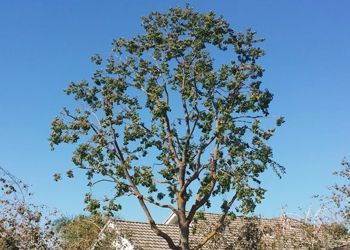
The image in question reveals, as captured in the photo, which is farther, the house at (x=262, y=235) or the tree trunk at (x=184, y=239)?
the house at (x=262, y=235)

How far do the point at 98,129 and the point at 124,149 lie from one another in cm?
153

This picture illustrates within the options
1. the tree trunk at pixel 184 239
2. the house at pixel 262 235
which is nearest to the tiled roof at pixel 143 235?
the house at pixel 262 235

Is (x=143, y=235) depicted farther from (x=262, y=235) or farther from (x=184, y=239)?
(x=262, y=235)

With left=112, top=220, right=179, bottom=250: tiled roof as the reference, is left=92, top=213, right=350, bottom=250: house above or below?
below

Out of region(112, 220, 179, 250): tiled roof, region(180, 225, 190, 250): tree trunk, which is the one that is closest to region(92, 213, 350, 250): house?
region(180, 225, 190, 250): tree trunk

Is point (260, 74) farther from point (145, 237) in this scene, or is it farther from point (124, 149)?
point (145, 237)

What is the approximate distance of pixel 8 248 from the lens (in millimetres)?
17469

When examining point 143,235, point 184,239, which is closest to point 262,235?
point 184,239

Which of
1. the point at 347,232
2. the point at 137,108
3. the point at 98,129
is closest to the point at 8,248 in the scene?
the point at 98,129

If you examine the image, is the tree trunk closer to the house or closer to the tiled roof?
the house

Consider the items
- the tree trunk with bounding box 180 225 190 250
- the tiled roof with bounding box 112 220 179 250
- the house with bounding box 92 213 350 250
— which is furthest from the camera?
the tiled roof with bounding box 112 220 179 250

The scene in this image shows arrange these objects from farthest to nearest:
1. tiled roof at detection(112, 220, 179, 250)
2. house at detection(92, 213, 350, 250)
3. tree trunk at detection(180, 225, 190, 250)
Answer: tiled roof at detection(112, 220, 179, 250)
house at detection(92, 213, 350, 250)
tree trunk at detection(180, 225, 190, 250)

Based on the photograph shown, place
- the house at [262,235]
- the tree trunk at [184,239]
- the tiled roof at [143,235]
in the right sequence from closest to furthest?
1. the tree trunk at [184,239]
2. the house at [262,235]
3. the tiled roof at [143,235]

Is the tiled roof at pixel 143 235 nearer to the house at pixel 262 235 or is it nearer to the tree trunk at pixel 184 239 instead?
the house at pixel 262 235
